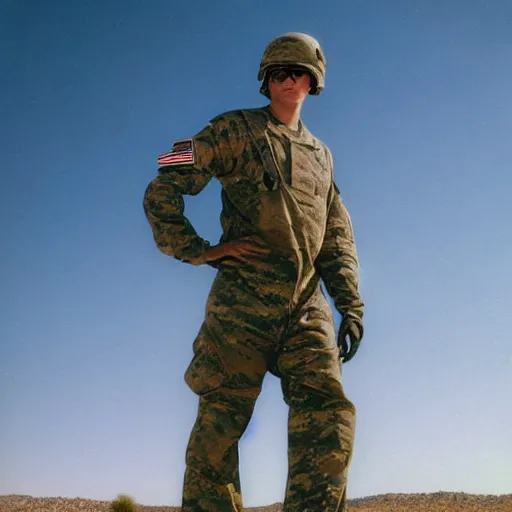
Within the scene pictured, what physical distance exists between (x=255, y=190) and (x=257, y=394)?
3.30 feet

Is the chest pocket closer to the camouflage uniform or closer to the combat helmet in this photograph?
the camouflage uniform

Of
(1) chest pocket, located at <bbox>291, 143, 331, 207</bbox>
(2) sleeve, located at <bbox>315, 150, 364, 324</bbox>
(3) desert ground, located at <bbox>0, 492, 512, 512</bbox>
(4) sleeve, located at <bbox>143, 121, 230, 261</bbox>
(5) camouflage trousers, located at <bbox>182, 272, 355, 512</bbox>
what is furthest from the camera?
(3) desert ground, located at <bbox>0, 492, 512, 512</bbox>

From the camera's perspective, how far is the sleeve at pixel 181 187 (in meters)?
3.97

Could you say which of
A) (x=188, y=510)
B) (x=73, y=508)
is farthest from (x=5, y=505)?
(x=188, y=510)

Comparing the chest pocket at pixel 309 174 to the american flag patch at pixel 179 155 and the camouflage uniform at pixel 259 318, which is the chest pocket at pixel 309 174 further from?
the american flag patch at pixel 179 155

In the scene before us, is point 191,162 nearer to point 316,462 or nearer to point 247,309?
point 247,309

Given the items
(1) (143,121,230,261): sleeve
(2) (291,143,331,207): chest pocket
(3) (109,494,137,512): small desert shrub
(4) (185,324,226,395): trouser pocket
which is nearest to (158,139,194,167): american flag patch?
(1) (143,121,230,261): sleeve

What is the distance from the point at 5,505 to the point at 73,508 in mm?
1230

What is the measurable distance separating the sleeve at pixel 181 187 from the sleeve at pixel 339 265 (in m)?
0.71

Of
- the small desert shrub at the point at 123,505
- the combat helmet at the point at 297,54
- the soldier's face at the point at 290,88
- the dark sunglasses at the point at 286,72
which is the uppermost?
the combat helmet at the point at 297,54

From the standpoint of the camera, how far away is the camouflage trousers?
3.86 m

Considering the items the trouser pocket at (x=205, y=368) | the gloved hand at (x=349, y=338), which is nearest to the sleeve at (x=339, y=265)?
the gloved hand at (x=349, y=338)

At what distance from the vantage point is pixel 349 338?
14.1 ft

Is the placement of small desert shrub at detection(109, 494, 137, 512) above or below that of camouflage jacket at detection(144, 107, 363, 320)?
below
